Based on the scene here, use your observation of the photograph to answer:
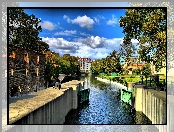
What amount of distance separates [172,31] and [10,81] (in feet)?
20.1

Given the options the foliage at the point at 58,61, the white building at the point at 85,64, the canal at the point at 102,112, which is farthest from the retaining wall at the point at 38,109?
the white building at the point at 85,64

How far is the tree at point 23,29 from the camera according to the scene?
41.4 feet

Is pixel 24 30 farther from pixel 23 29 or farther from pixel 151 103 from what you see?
pixel 151 103

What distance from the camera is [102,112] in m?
17.0

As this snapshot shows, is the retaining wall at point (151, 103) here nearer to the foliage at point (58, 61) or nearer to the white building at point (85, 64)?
the white building at point (85, 64)

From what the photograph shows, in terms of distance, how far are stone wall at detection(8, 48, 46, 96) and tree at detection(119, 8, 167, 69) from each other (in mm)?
3447

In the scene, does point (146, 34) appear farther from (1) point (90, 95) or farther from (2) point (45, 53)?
(1) point (90, 95)

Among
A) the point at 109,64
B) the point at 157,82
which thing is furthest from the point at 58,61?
the point at 157,82

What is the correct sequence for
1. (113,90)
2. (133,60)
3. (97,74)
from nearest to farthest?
(133,60)
(97,74)
(113,90)

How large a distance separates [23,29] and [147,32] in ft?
16.2

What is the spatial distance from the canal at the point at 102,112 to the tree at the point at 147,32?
305 centimetres

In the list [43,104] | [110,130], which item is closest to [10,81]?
[43,104]

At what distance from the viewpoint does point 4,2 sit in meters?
12.8

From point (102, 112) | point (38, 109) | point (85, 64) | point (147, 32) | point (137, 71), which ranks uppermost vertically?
point (147, 32)
